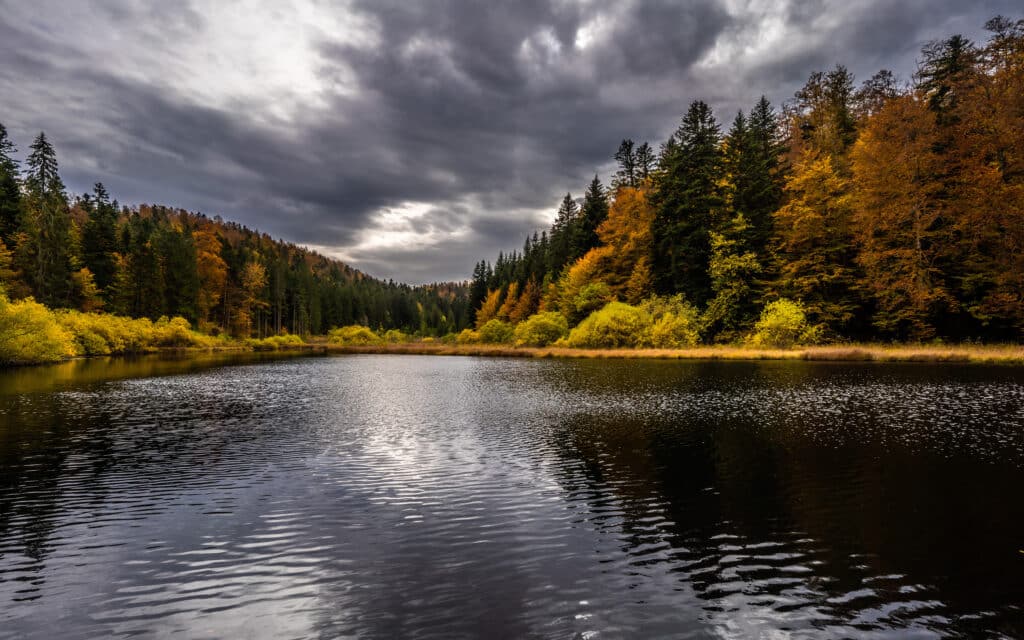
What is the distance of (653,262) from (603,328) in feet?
39.0

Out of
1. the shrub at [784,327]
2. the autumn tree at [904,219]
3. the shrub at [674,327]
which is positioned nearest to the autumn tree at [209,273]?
the shrub at [674,327]

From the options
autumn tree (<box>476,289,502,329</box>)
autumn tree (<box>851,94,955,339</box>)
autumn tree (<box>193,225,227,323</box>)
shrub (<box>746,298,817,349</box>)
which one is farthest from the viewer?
autumn tree (<box>476,289,502,329</box>)

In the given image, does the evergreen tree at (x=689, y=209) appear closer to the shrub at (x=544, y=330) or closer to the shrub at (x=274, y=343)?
the shrub at (x=544, y=330)

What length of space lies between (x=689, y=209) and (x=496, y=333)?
37624mm

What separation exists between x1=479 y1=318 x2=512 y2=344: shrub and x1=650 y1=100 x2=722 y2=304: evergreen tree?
27.3m

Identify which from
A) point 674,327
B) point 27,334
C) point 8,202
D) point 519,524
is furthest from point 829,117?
point 8,202

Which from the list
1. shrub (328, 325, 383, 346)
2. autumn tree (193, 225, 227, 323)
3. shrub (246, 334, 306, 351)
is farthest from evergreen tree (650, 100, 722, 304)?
autumn tree (193, 225, 227, 323)

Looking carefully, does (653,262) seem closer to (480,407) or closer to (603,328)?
(603,328)

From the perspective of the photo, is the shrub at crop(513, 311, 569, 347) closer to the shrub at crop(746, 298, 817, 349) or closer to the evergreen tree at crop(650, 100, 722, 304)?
the evergreen tree at crop(650, 100, 722, 304)

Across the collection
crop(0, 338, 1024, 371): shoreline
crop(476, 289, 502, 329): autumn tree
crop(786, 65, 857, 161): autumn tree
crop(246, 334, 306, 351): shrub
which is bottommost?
crop(0, 338, 1024, 371): shoreline

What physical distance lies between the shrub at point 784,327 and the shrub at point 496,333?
39646 millimetres

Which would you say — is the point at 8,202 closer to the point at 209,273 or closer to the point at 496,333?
the point at 209,273

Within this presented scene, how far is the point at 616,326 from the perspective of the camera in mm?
55625

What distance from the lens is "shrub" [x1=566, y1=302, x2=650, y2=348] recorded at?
55.1 meters
